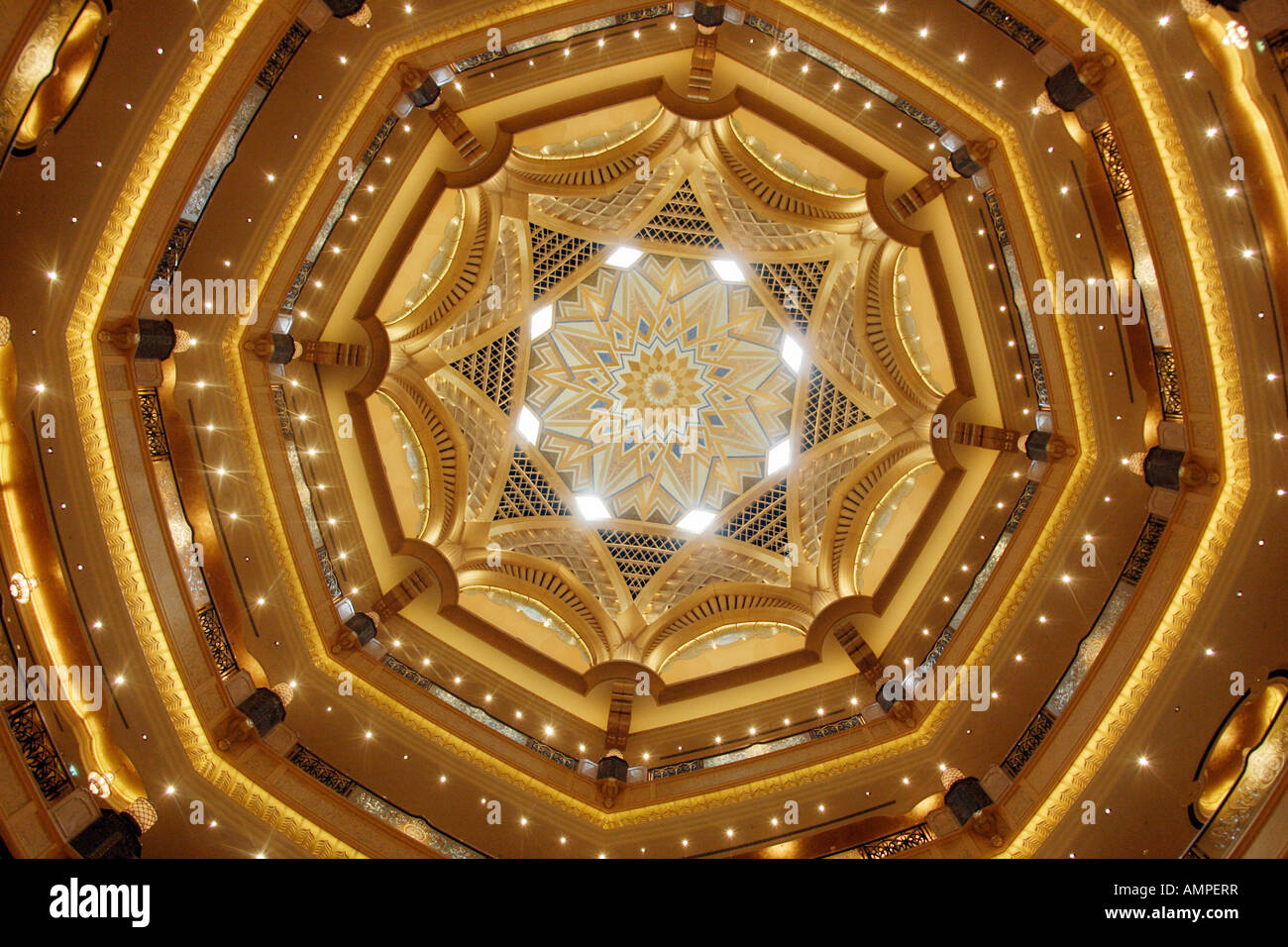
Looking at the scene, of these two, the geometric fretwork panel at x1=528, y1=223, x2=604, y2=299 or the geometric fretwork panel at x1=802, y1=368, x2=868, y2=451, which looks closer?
the geometric fretwork panel at x1=528, y1=223, x2=604, y2=299

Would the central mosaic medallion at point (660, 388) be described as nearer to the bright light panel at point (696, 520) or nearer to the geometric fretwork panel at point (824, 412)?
the bright light panel at point (696, 520)

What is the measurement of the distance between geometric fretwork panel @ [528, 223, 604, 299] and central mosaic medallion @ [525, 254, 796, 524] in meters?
0.76

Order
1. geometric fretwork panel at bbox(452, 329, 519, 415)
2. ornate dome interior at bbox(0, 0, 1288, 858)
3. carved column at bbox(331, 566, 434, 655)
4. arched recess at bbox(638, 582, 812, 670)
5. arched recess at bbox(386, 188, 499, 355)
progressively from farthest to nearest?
geometric fretwork panel at bbox(452, 329, 519, 415), arched recess at bbox(638, 582, 812, 670), arched recess at bbox(386, 188, 499, 355), carved column at bbox(331, 566, 434, 655), ornate dome interior at bbox(0, 0, 1288, 858)

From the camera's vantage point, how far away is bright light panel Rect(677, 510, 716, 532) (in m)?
18.3

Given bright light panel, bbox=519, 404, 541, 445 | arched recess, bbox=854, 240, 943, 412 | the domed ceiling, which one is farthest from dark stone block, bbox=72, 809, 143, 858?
arched recess, bbox=854, 240, 943, 412

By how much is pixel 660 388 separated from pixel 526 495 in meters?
5.06

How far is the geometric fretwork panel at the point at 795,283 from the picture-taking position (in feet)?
54.4

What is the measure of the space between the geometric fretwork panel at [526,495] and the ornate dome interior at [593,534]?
18 centimetres

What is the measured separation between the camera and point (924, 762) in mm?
13023

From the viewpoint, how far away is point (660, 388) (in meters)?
20.1

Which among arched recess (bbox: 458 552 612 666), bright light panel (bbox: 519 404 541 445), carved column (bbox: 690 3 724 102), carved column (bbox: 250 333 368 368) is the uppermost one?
carved column (bbox: 690 3 724 102)

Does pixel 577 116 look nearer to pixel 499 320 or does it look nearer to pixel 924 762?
pixel 499 320

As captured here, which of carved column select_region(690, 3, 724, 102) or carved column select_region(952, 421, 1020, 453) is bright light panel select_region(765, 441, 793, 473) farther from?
carved column select_region(690, 3, 724, 102)
